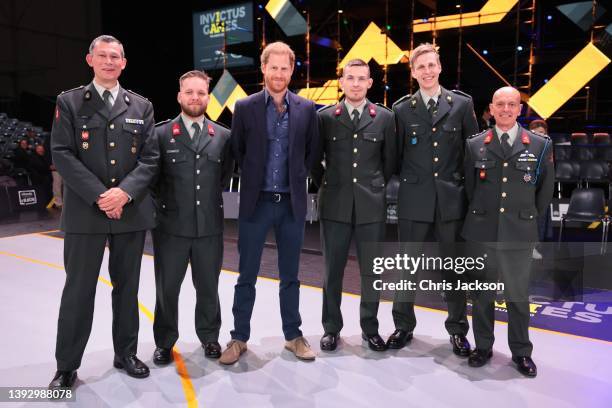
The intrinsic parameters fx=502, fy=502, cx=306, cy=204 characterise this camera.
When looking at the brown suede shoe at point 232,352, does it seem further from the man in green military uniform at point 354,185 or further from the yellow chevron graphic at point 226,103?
the yellow chevron graphic at point 226,103

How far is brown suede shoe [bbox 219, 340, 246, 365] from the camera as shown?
2.98m

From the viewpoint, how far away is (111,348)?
10.7ft

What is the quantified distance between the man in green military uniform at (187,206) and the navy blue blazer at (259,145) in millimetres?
159

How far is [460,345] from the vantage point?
311 centimetres

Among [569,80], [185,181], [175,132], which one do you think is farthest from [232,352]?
[569,80]

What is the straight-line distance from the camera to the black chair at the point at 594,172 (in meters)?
6.84

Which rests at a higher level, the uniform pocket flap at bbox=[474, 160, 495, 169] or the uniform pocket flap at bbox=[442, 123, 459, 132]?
the uniform pocket flap at bbox=[442, 123, 459, 132]

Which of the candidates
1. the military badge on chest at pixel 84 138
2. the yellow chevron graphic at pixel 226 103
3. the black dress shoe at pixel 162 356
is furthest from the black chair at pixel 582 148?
Answer: the yellow chevron graphic at pixel 226 103

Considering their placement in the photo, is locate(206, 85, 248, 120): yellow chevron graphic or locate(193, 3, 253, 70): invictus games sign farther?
locate(193, 3, 253, 70): invictus games sign

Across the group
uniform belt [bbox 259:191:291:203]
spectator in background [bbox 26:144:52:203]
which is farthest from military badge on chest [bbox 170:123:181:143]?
spectator in background [bbox 26:144:52:203]

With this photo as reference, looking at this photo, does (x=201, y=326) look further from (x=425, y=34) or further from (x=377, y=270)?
(x=425, y=34)

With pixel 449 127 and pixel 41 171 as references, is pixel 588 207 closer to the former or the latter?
pixel 449 127

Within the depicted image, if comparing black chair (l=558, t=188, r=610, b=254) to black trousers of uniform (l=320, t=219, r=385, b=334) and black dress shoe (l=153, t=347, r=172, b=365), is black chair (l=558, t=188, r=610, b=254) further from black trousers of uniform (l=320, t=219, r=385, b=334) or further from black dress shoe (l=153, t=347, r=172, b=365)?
black dress shoe (l=153, t=347, r=172, b=365)

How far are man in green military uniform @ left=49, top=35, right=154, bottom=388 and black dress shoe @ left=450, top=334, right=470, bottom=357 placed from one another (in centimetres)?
200
